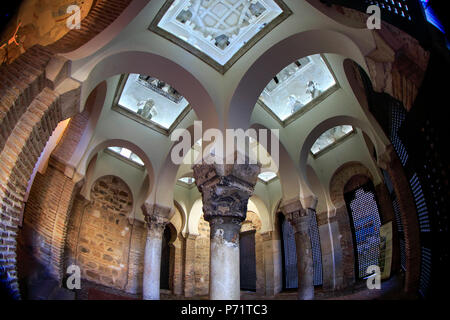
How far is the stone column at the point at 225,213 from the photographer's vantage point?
518 centimetres

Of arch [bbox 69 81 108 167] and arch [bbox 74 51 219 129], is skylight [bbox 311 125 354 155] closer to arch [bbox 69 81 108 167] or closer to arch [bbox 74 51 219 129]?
arch [bbox 74 51 219 129]

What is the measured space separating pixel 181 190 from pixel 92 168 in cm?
363

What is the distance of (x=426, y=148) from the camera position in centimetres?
350

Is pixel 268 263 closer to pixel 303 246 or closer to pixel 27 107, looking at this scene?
pixel 303 246

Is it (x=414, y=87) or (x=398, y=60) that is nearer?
(x=414, y=87)

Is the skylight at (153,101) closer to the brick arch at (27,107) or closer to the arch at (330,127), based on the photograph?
the arch at (330,127)

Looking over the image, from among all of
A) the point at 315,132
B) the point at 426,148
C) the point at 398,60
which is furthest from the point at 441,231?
the point at 315,132

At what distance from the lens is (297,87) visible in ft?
26.5

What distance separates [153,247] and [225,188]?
3.35 m

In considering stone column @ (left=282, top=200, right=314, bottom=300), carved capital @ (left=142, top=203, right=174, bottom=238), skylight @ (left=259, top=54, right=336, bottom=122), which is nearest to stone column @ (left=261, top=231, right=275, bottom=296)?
stone column @ (left=282, top=200, right=314, bottom=300)

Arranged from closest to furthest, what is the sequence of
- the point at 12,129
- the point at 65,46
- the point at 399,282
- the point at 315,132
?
the point at 12,129, the point at 65,46, the point at 399,282, the point at 315,132

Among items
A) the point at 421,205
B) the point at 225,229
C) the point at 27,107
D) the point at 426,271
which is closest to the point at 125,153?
the point at 225,229
